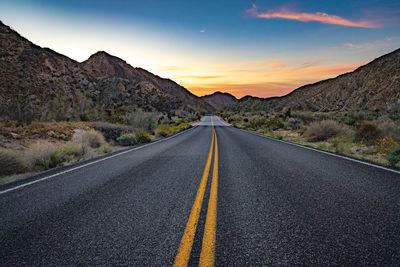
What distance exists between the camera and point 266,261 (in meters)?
3.06

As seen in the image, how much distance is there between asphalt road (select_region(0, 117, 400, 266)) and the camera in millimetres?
3191

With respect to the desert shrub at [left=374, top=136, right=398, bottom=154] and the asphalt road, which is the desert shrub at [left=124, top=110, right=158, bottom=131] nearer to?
the desert shrub at [left=374, top=136, right=398, bottom=154]

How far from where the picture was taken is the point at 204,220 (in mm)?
4262

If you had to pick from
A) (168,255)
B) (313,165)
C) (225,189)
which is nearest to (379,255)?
(168,255)

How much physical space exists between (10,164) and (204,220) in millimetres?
7891

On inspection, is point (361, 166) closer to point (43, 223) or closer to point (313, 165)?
point (313, 165)

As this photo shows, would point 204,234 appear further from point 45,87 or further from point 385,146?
point 45,87

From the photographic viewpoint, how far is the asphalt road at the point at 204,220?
3.19 m

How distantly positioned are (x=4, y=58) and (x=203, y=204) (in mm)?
45861

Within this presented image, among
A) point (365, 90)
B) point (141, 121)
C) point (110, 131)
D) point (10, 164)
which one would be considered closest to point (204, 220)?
point (10, 164)

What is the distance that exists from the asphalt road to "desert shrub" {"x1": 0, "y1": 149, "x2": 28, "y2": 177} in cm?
→ 243

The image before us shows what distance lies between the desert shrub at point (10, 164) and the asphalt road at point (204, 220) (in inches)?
95.6

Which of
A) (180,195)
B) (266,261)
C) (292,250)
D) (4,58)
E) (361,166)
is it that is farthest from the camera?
(4,58)

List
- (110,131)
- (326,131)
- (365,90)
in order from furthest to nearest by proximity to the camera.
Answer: (365,90), (110,131), (326,131)
